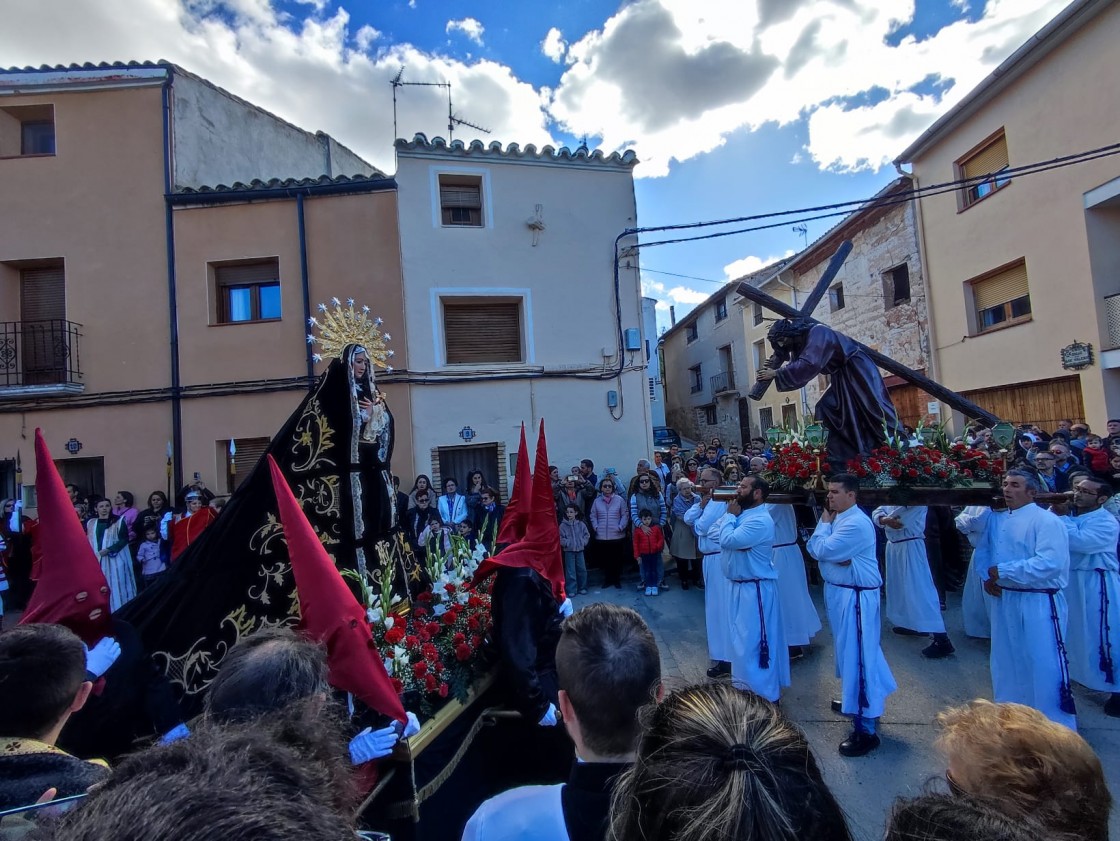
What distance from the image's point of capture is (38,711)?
175 centimetres

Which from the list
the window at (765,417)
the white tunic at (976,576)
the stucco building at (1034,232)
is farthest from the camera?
the window at (765,417)

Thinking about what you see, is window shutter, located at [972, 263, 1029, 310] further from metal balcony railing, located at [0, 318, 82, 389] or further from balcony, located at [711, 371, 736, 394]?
metal balcony railing, located at [0, 318, 82, 389]

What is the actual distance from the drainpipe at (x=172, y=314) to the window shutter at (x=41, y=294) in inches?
86.2

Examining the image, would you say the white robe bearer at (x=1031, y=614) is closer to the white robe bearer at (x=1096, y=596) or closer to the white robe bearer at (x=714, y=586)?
the white robe bearer at (x=1096, y=596)

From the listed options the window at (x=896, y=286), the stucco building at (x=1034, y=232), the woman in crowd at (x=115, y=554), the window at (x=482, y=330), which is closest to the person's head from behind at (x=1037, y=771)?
the woman in crowd at (x=115, y=554)

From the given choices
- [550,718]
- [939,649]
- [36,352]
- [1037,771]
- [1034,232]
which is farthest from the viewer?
[1034,232]

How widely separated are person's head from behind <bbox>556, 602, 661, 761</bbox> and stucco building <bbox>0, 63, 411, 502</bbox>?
9.35 metres

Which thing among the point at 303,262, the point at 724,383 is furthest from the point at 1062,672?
the point at 724,383

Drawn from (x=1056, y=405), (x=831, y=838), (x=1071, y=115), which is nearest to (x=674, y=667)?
(x=831, y=838)

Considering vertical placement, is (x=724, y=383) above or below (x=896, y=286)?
below

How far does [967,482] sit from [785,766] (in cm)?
479

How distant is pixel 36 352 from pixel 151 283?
2.42 meters

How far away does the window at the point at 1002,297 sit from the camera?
41.7 ft

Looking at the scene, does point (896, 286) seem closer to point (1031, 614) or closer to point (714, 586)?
point (714, 586)
